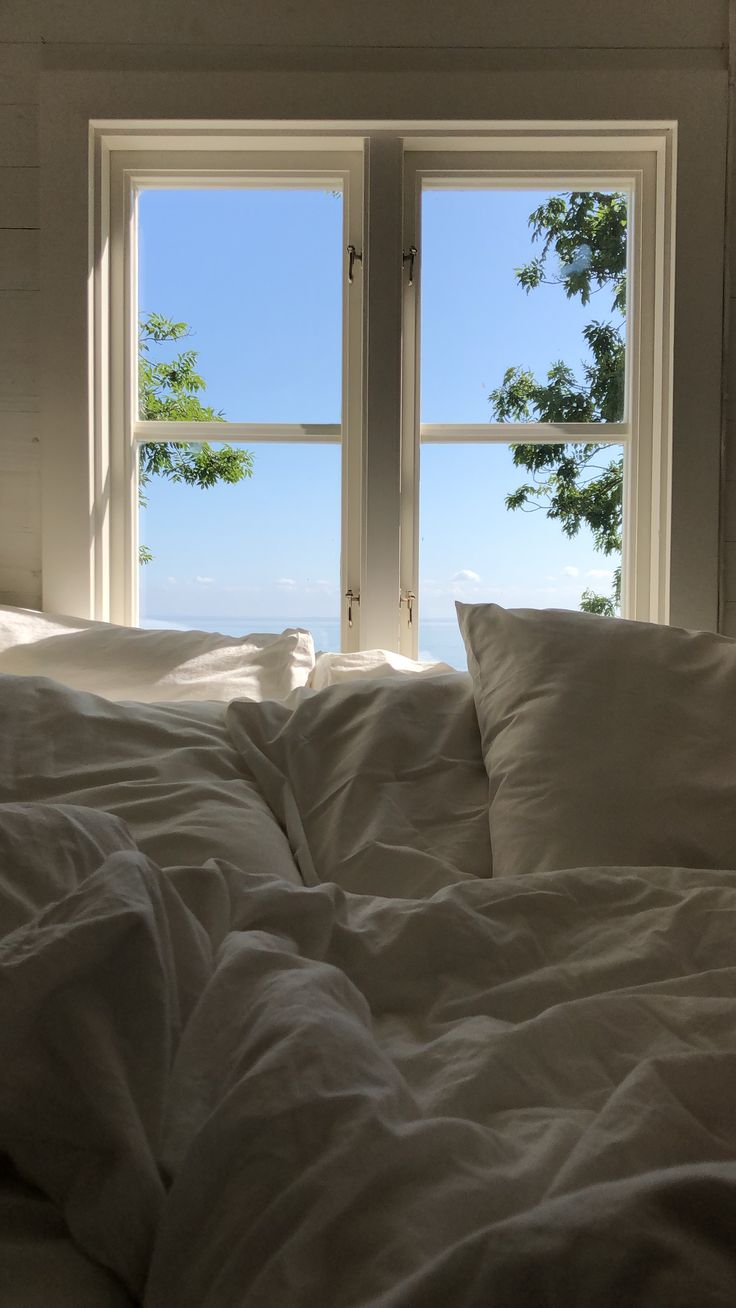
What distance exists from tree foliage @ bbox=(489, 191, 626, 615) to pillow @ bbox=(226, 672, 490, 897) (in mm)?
873

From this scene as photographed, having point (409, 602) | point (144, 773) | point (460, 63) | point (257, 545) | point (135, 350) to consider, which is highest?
point (460, 63)

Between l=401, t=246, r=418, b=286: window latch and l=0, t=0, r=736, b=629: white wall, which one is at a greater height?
l=0, t=0, r=736, b=629: white wall

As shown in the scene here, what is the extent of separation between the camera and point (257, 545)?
230cm

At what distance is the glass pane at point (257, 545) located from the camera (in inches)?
90.0

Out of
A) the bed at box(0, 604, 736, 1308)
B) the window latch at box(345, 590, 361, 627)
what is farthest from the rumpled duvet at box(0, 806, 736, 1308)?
the window latch at box(345, 590, 361, 627)

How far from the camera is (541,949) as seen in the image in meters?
0.92

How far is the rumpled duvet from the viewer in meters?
0.42

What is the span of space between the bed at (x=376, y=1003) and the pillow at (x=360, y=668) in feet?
1.12

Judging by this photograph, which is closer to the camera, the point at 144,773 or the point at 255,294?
the point at 144,773

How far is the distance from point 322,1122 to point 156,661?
4.60ft

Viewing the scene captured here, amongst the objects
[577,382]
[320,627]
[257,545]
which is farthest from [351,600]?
[577,382]

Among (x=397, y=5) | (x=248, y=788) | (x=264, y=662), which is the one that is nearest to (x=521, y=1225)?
(x=248, y=788)

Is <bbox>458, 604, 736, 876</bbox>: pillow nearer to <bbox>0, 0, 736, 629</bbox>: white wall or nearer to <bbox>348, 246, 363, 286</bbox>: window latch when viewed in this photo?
<bbox>0, 0, 736, 629</bbox>: white wall

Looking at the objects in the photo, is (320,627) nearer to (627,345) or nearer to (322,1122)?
(627,345)
